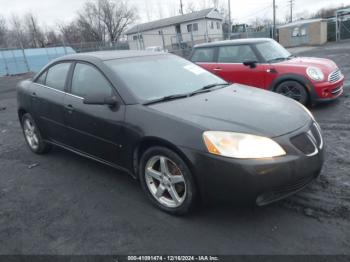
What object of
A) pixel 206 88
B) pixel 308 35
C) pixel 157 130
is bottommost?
pixel 308 35

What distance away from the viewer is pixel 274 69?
680 cm

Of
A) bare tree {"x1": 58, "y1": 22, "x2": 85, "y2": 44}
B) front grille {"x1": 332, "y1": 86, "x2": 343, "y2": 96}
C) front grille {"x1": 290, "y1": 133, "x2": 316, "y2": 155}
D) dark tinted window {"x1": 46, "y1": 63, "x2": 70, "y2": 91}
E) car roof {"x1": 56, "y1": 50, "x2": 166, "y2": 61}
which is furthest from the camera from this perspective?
bare tree {"x1": 58, "y1": 22, "x2": 85, "y2": 44}

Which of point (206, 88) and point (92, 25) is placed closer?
point (206, 88)

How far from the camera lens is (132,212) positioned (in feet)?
10.7

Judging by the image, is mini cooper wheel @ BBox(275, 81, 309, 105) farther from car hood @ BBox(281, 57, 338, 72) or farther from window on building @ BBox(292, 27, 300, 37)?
window on building @ BBox(292, 27, 300, 37)

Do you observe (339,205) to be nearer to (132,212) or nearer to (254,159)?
(254,159)

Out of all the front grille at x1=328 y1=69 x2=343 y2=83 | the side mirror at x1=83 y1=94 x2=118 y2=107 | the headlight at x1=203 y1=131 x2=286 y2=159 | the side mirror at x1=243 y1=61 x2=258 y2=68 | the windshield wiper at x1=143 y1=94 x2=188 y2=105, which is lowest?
the front grille at x1=328 y1=69 x2=343 y2=83

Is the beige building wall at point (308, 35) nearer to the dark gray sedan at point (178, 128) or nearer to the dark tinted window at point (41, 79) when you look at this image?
the dark gray sedan at point (178, 128)

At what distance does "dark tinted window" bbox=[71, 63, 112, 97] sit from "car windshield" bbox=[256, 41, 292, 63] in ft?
15.1

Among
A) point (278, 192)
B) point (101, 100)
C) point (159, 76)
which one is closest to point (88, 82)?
point (101, 100)

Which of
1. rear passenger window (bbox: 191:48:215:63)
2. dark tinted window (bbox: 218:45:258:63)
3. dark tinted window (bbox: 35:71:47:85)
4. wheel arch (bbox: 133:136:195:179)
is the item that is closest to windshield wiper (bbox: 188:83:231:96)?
wheel arch (bbox: 133:136:195:179)

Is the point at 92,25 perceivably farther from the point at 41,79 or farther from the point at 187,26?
the point at 41,79

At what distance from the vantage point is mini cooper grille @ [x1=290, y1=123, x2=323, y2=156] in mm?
2754

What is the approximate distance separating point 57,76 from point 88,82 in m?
0.88
